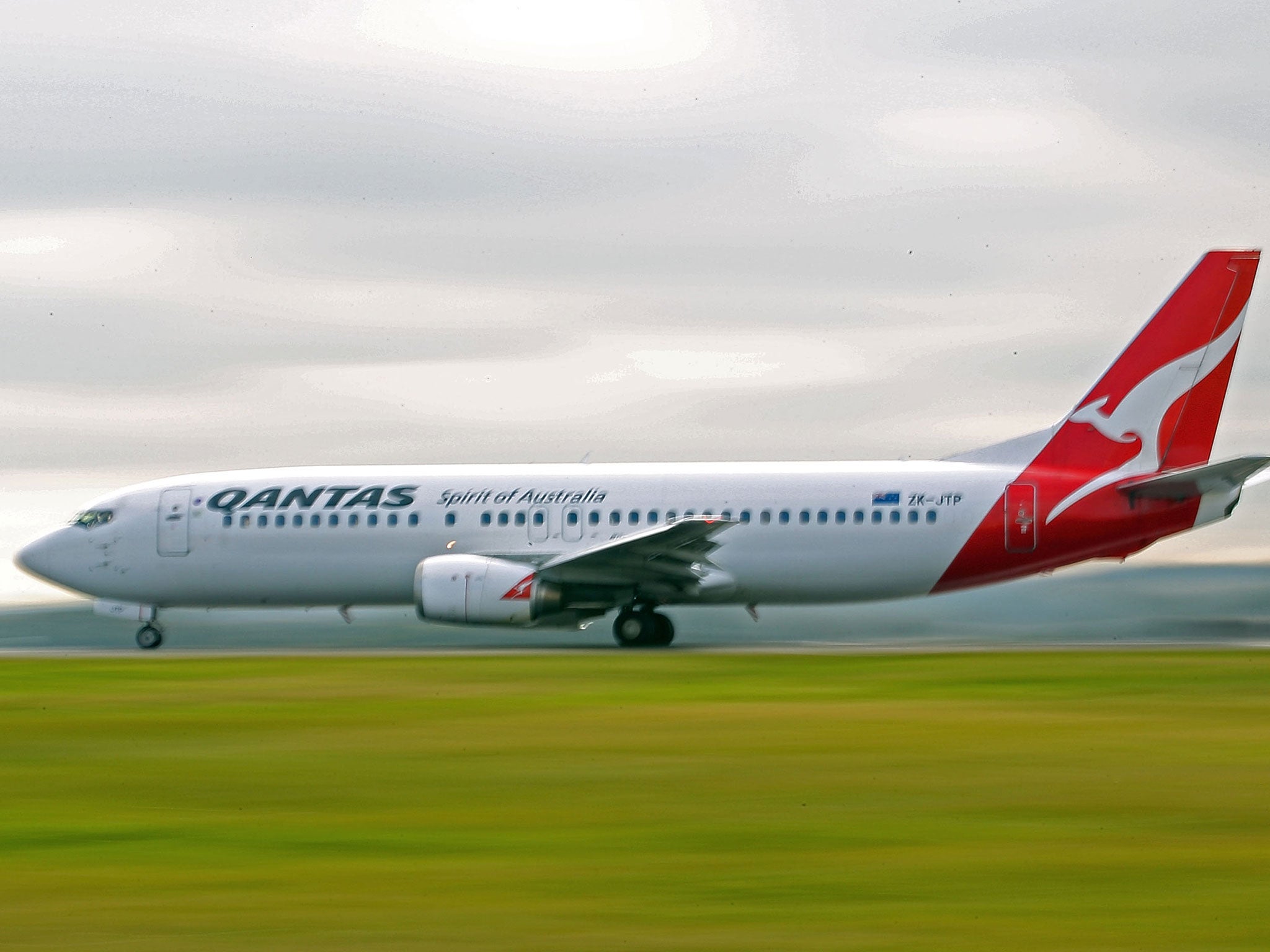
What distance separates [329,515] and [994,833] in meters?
22.9

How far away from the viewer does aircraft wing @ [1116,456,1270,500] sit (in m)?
28.6

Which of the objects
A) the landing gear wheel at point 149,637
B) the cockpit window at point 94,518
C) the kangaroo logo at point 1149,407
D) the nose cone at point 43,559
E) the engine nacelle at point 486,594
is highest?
the kangaroo logo at point 1149,407

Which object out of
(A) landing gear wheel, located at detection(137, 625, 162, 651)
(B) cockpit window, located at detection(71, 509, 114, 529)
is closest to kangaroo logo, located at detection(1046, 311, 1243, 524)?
(A) landing gear wheel, located at detection(137, 625, 162, 651)

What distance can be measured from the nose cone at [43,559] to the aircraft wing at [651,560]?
963cm

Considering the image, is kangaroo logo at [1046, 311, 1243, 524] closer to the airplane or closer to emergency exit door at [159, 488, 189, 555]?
the airplane

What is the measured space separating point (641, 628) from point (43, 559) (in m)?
11.5

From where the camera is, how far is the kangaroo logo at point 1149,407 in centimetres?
3078

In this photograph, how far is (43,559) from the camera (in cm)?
3381

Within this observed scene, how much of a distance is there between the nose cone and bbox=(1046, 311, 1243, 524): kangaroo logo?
1830 cm

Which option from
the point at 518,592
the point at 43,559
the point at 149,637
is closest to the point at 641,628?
the point at 518,592

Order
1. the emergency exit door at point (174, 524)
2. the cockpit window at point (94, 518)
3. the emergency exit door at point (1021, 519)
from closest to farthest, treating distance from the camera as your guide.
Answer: the emergency exit door at point (1021, 519) → the emergency exit door at point (174, 524) → the cockpit window at point (94, 518)

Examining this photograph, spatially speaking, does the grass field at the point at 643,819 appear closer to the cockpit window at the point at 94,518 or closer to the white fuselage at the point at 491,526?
the white fuselage at the point at 491,526

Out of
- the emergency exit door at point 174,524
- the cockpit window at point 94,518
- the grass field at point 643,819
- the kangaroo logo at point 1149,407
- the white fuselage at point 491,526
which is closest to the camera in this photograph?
the grass field at point 643,819

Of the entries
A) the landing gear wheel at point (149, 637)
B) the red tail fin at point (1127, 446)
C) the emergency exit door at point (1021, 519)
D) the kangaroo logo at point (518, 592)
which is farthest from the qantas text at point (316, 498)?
the emergency exit door at point (1021, 519)
